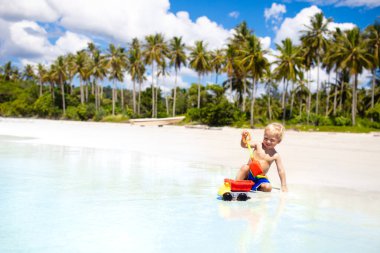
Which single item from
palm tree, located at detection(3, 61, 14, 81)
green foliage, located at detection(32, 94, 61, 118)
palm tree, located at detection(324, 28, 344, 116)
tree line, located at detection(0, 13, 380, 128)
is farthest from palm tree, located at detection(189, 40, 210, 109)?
palm tree, located at detection(3, 61, 14, 81)

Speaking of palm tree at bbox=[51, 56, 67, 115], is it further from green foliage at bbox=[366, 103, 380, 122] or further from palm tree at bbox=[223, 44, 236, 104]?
green foliage at bbox=[366, 103, 380, 122]

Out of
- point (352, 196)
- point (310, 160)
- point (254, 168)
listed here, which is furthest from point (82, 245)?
point (310, 160)

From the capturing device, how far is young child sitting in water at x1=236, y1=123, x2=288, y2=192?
17.3 feet

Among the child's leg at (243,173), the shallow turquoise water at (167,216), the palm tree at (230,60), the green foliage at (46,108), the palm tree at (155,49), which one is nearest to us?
the shallow turquoise water at (167,216)

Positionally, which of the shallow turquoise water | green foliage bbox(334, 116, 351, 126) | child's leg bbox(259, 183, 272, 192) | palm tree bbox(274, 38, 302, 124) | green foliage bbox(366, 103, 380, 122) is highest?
palm tree bbox(274, 38, 302, 124)

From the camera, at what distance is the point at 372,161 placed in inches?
394

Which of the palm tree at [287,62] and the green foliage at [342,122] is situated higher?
the palm tree at [287,62]

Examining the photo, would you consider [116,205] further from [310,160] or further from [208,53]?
[208,53]

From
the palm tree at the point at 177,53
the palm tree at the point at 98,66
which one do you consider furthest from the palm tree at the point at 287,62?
the palm tree at the point at 98,66

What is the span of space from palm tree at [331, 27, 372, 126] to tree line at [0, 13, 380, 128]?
0.31 ft

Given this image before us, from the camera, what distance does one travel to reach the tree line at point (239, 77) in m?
39.3

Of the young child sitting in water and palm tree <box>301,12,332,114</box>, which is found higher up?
palm tree <box>301,12,332,114</box>

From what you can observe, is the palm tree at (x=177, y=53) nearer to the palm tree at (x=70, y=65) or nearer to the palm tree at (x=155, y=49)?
the palm tree at (x=155, y=49)

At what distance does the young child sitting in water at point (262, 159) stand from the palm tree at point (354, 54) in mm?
34954
